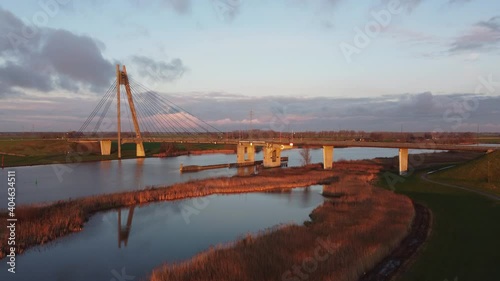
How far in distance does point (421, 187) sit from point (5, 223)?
30864 millimetres

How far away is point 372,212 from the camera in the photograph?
2178 cm

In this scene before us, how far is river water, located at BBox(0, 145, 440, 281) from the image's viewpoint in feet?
49.2

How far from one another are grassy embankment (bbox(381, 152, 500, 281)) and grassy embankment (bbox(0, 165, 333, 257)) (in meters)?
13.1

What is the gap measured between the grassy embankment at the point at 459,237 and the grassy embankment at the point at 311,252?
154cm

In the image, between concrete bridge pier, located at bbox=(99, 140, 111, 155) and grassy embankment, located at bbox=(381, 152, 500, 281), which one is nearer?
grassy embankment, located at bbox=(381, 152, 500, 281)

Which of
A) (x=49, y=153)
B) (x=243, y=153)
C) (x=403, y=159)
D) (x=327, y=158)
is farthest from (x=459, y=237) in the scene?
(x=49, y=153)

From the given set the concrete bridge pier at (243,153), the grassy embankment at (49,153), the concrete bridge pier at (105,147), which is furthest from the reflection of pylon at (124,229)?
the concrete bridge pier at (105,147)

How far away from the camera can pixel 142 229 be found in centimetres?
2134

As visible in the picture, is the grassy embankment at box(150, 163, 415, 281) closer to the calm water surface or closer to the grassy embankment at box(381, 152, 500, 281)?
the grassy embankment at box(381, 152, 500, 281)

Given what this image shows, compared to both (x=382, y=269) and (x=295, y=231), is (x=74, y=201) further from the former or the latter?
(x=382, y=269)

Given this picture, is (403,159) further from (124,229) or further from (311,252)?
(124,229)

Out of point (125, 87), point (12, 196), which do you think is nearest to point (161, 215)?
point (12, 196)

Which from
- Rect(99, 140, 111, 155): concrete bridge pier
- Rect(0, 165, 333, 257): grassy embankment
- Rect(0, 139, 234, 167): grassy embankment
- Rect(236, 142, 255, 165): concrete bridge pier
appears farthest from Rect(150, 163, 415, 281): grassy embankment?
Rect(99, 140, 111, 155): concrete bridge pier

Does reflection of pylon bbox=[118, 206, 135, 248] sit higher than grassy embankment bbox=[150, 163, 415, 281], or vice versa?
grassy embankment bbox=[150, 163, 415, 281]
